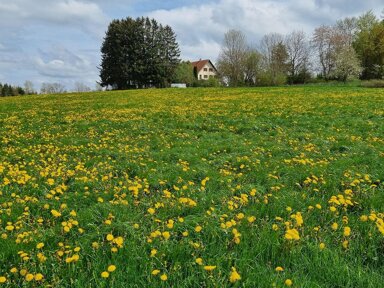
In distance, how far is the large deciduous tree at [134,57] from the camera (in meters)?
69.5

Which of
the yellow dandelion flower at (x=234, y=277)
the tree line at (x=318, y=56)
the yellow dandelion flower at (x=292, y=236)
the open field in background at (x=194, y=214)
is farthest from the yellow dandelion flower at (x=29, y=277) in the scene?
the tree line at (x=318, y=56)

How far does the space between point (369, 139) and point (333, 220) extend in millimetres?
6977

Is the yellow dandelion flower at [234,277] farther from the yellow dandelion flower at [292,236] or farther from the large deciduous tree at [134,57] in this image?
the large deciduous tree at [134,57]

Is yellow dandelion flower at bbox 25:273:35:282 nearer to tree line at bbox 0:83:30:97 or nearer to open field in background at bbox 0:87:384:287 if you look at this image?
open field in background at bbox 0:87:384:287

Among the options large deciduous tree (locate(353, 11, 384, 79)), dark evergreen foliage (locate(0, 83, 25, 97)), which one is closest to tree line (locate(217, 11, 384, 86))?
large deciduous tree (locate(353, 11, 384, 79))

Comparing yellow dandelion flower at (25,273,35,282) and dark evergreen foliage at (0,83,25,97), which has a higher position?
dark evergreen foliage at (0,83,25,97)

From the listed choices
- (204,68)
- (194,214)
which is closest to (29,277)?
(194,214)

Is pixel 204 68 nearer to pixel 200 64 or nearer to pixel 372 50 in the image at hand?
pixel 200 64

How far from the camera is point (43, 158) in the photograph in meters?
8.62

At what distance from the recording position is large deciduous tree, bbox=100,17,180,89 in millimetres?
69500

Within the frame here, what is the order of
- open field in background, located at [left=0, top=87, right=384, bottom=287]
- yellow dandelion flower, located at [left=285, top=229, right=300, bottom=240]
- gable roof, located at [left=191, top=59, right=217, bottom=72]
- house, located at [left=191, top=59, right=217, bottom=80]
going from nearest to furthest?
open field in background, located at [left=0, top=87, right=384, bottom=287], yellow dandelion flower, located at [left=285, top=229, right=300, bottom=240], gable roof, located at [left=191, top=59, right=217, bottom=72], house, located at [left=191, top=59, right=217, bottom=80]

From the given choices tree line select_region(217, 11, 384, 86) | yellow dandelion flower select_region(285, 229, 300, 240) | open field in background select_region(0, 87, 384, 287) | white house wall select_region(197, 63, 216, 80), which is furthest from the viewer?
white house wall select_region(197, 63, 216, 80)

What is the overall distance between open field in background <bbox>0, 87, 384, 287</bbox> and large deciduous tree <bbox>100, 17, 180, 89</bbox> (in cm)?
6116

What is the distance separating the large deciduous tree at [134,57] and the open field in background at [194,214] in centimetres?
6116
